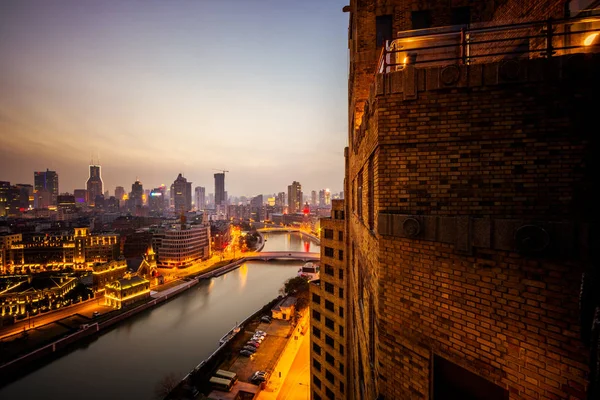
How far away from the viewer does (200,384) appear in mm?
25375

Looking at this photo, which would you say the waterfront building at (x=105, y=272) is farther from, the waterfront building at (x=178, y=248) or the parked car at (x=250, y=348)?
the parked car at (x=250, y=348)

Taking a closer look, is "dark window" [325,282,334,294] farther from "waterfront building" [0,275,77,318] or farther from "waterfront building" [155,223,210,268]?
"waterfront building" [155,223,210,268]

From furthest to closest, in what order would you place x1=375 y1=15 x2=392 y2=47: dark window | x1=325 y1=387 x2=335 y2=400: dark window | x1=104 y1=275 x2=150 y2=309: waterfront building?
x1=104 y1=275 x2=150 y2=309: waterfront building
x1=325 y1=387 x2=335 y2=400: dark window
x1=375 y1=15 x2=392 y2=47: dark window

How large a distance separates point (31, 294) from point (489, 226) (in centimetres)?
5769

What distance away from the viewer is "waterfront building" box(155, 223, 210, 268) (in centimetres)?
7350

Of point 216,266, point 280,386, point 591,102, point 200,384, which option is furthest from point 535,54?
point 216,266

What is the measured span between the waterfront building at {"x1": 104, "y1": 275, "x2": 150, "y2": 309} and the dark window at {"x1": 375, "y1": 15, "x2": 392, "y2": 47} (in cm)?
5117

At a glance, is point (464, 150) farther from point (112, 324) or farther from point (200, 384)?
point (112, 324)

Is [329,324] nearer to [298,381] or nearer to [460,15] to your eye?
[298,381]

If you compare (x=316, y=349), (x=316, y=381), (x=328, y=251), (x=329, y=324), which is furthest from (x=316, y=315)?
(x=328, y=251)

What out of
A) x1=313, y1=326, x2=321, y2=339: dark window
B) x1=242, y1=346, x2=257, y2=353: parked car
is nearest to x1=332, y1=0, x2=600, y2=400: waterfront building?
x1=313, y1=326, x2=321, y2=339: dark window

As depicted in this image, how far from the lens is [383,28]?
957 centimetres

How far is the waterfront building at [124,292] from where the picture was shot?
44812mm

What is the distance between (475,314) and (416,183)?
174 cm
